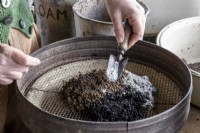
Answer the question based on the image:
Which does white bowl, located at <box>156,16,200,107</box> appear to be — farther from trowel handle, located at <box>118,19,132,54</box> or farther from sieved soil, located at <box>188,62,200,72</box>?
trowel handle, located at <box>118,19,132,54</box>

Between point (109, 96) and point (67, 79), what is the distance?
172mm

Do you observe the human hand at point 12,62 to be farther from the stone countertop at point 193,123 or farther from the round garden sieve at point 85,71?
the stone countertop at point 193,123

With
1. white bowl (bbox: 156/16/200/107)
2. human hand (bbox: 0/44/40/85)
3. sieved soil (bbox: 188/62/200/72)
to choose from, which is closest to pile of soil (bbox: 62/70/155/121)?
human hand (bbox: 0/44/40/85)

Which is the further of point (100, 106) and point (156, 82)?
Result: point (156, 82)

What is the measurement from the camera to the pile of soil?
0.79 metres

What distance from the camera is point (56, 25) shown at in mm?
1245

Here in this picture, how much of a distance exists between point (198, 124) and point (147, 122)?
39cm

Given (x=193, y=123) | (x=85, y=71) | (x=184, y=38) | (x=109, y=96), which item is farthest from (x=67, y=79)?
(x=184, y=38)

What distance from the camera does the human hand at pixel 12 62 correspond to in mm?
712

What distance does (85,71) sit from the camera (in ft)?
3.24

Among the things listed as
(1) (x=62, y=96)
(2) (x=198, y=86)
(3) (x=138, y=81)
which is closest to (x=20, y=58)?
(1) (x=62, y=96)

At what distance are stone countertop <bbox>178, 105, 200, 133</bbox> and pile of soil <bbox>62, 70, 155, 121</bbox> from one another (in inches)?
7.1

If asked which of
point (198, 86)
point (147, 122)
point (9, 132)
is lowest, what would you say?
point (9, 132)

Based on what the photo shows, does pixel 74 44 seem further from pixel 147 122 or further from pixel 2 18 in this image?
pixel 147 122
